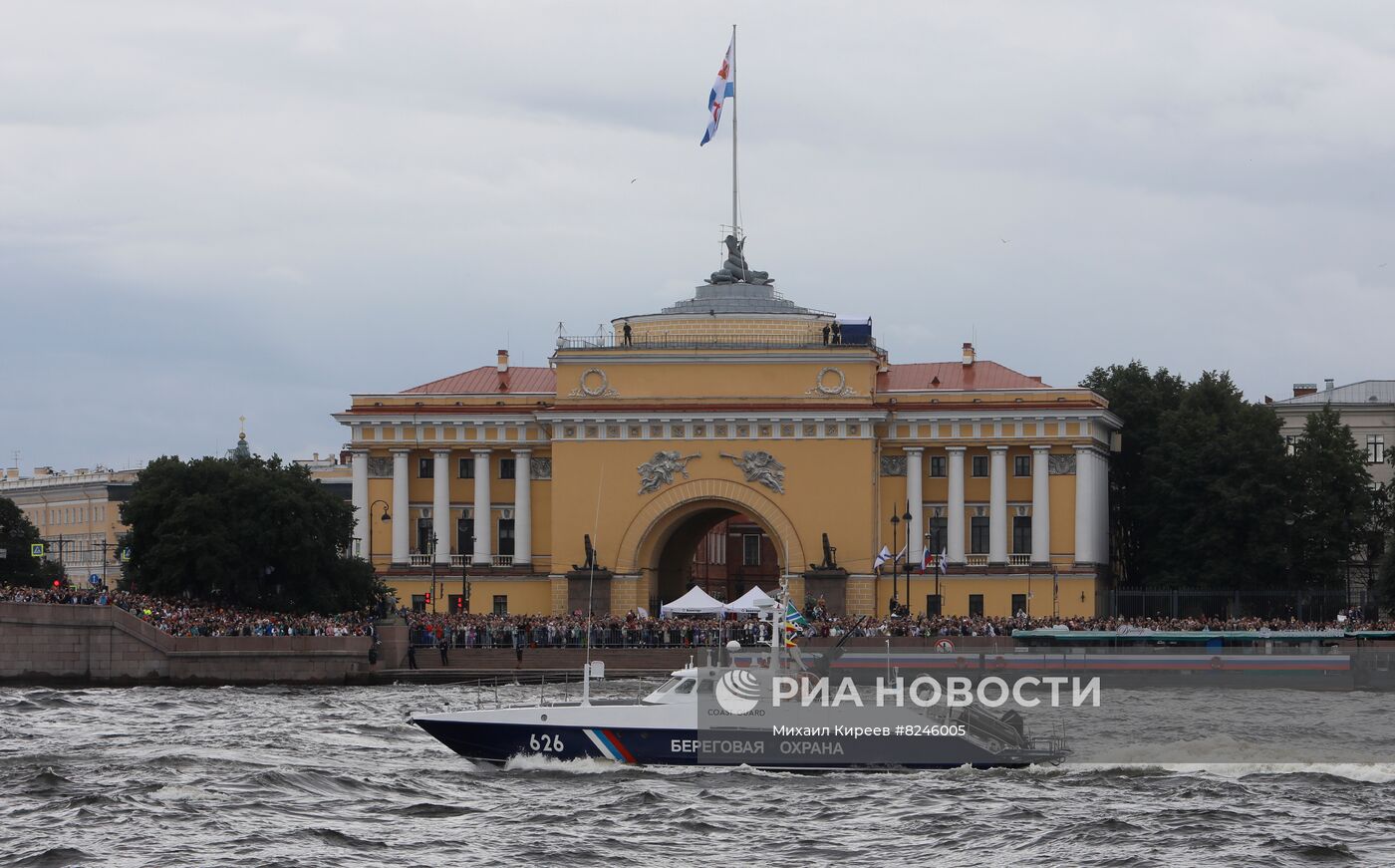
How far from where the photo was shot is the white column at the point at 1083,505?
3147 inches

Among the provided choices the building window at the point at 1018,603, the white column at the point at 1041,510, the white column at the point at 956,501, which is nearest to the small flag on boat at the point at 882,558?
the white column at the point at 956,501

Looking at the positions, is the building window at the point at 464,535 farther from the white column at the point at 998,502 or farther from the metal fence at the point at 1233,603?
the metal fence at the point at 1233,603

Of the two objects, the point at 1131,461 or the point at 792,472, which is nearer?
the point at 792,472

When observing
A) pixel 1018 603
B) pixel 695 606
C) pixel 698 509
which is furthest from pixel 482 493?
pixel 1018 603

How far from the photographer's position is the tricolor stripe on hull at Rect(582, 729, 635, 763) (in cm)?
3966

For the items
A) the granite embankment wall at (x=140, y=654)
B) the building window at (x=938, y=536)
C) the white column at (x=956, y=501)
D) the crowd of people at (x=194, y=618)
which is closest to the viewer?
the granite embankment wall at (x=140, y=654)

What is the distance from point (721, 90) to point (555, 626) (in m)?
20.6

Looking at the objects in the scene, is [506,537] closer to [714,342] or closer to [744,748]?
[714,342]

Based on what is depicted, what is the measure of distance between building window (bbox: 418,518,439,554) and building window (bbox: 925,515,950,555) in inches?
670

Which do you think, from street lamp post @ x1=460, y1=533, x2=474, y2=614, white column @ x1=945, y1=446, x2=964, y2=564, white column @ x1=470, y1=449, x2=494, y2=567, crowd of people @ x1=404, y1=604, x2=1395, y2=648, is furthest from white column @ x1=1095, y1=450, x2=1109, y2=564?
street lamp post @ x1=460, y1=533, x2=474, y2=614

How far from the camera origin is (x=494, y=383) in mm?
87688

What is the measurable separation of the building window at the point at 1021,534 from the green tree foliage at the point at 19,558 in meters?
34.9

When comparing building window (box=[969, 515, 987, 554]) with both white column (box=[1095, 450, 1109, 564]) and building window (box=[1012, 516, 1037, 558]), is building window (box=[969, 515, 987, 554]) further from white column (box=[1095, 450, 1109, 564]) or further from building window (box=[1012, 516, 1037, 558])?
white column (box=[1095, 450, 1109, 564])

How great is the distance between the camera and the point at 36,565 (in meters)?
94.4
